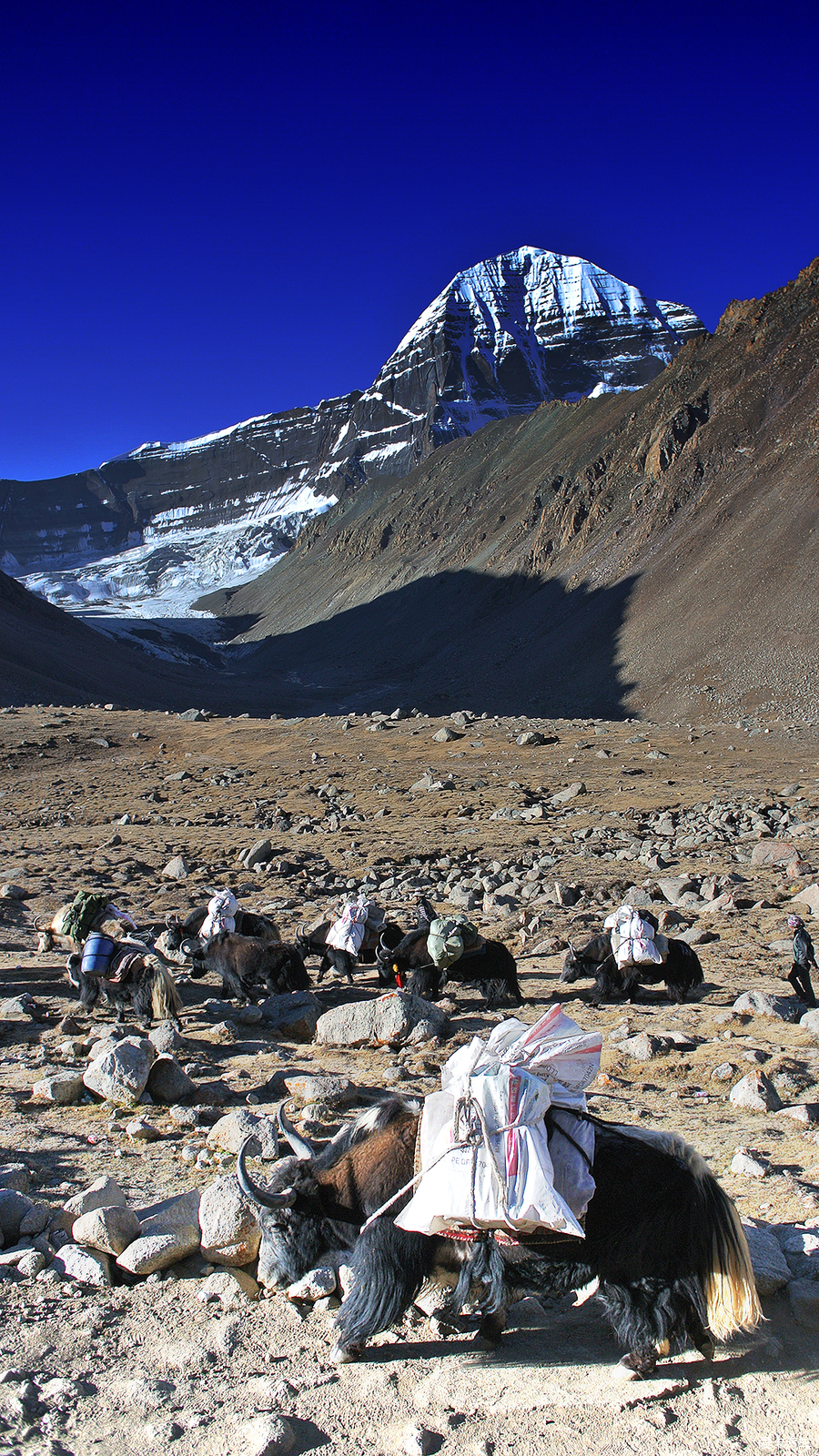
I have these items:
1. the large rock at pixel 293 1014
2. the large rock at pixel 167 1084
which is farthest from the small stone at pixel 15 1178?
the large rock at pixel 293 1014

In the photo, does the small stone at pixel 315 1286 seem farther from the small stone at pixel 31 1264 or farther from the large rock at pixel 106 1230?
the small stone at pixel 31 1264

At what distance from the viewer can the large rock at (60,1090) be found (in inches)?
188

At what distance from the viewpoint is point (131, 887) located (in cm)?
1103

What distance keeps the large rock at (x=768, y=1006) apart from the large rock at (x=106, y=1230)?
4.31 metres

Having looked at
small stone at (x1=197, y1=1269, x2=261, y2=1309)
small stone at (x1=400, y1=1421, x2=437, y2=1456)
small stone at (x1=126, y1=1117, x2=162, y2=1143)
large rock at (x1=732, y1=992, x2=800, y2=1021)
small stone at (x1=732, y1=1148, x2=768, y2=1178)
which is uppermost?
small stone at (x1=126, y1=1117, x2=162, y2=1143)

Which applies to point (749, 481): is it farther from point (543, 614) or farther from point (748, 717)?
point (748, 717)

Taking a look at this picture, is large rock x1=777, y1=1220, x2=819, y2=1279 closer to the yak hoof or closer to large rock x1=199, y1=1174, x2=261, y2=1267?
the yak hoof

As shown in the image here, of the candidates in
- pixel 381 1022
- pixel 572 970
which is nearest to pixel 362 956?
pixel 381 1022

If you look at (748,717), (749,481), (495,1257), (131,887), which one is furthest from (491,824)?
(749,481)

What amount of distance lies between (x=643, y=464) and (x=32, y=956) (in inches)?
2076

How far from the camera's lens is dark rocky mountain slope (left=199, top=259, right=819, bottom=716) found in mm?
35344

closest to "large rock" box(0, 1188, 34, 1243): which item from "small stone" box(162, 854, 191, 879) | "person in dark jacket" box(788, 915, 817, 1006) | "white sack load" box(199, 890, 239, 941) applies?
"white sack load" box(199, 890, 239, 941)

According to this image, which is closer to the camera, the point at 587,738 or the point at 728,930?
the point at 728,930

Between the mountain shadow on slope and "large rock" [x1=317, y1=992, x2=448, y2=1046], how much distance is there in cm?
3027
